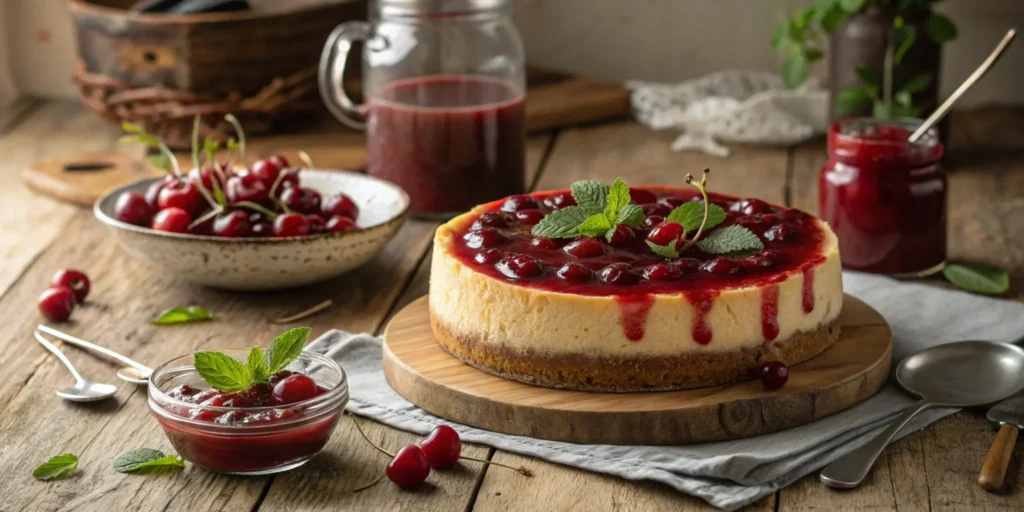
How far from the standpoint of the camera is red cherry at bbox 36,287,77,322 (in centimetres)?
226

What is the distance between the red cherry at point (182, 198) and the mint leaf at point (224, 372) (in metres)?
0.76

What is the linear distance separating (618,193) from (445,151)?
907 mm

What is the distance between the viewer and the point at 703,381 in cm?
180

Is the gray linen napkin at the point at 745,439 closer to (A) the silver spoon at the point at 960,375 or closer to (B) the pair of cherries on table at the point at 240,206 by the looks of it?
(A) the silver spoon at the point at 960,375

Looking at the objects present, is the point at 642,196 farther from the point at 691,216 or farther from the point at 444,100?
the point at 444,100

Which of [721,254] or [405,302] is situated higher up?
[721,254]

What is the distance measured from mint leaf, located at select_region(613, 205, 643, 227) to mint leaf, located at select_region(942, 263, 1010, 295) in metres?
0.85

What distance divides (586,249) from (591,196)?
5.5 inches

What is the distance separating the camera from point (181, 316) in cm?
227

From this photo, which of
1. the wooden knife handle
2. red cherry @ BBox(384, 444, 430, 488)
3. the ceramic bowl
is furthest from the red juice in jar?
the wooden knife handle

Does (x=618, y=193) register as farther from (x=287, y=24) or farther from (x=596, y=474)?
(x=287, y=24)

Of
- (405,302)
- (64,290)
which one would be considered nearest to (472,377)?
(405,302)

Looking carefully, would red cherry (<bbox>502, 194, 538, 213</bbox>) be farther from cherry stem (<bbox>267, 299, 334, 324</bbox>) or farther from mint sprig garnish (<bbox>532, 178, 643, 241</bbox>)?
cherry stem (<bbox>267, 299, 334, 324</bbox>)

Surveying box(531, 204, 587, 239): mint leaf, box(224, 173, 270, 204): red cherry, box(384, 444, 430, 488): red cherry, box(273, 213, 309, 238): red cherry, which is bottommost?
box(384, 444, 430, 488): red cherry
